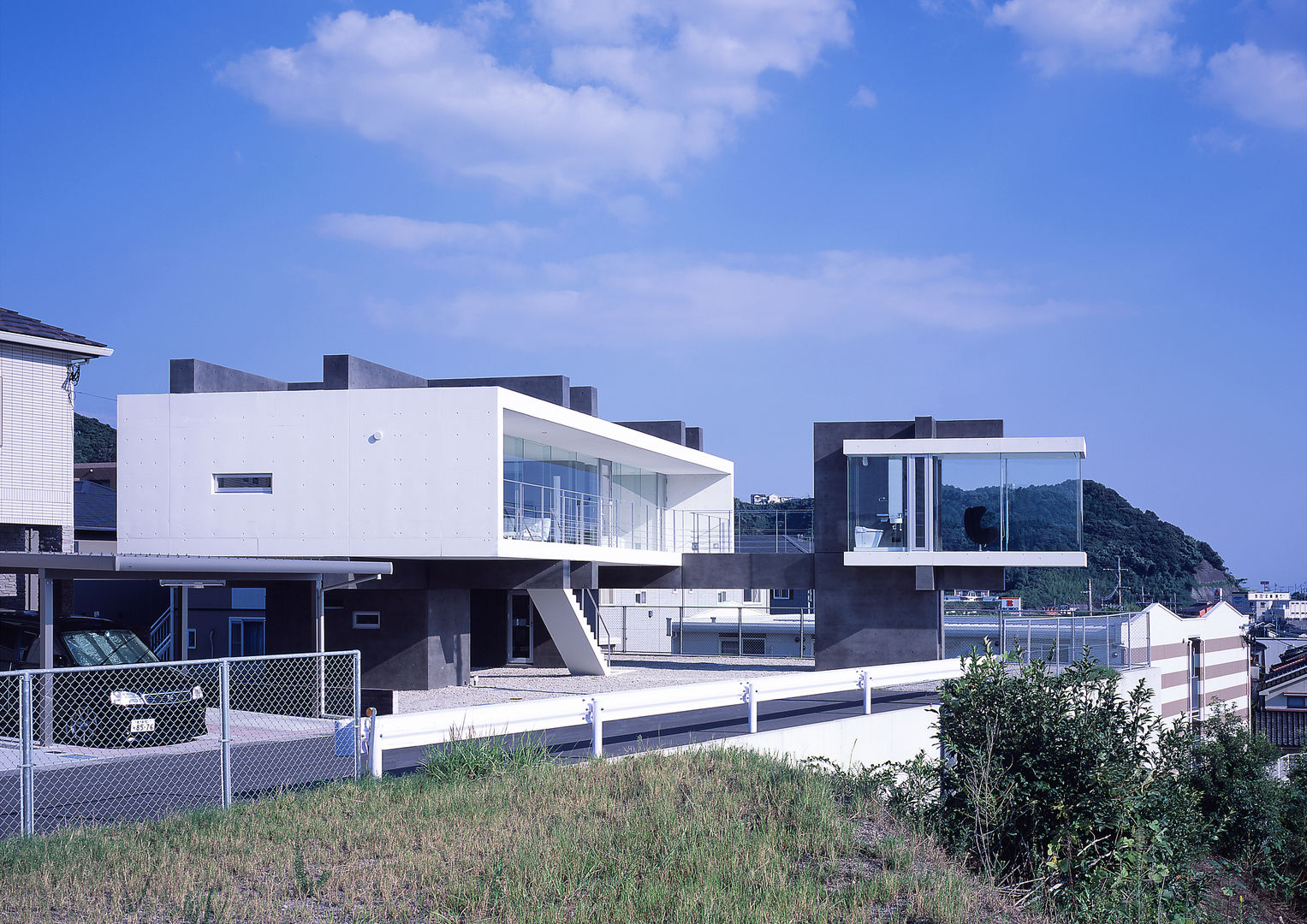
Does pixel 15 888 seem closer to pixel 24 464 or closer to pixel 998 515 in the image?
pixel 24 464

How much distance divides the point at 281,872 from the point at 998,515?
22866mm

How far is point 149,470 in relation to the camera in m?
24.2

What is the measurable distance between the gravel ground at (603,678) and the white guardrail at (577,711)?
5.20m

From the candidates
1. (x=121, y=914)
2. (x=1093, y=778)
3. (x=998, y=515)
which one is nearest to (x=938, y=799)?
(x=1093, y=778)

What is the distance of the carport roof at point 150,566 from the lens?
14.9m

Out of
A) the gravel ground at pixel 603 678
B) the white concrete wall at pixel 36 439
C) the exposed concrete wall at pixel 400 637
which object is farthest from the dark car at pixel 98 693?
the exposed concrete wall at pixel 400 637

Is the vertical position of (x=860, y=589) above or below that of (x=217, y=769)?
above

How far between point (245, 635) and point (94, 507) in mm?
5133

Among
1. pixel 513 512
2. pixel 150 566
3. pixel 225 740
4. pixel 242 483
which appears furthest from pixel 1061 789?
pixel 242 483

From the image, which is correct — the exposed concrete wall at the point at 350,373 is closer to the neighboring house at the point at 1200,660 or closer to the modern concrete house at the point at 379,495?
the modern concrete house at the point at 379,495

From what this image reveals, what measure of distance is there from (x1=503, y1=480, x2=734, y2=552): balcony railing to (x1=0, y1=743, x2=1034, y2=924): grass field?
45.9 ft

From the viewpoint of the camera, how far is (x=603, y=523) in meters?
28.9

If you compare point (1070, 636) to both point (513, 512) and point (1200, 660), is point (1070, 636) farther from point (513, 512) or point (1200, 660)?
point (1200, 660)

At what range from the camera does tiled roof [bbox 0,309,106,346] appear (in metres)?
22.0
